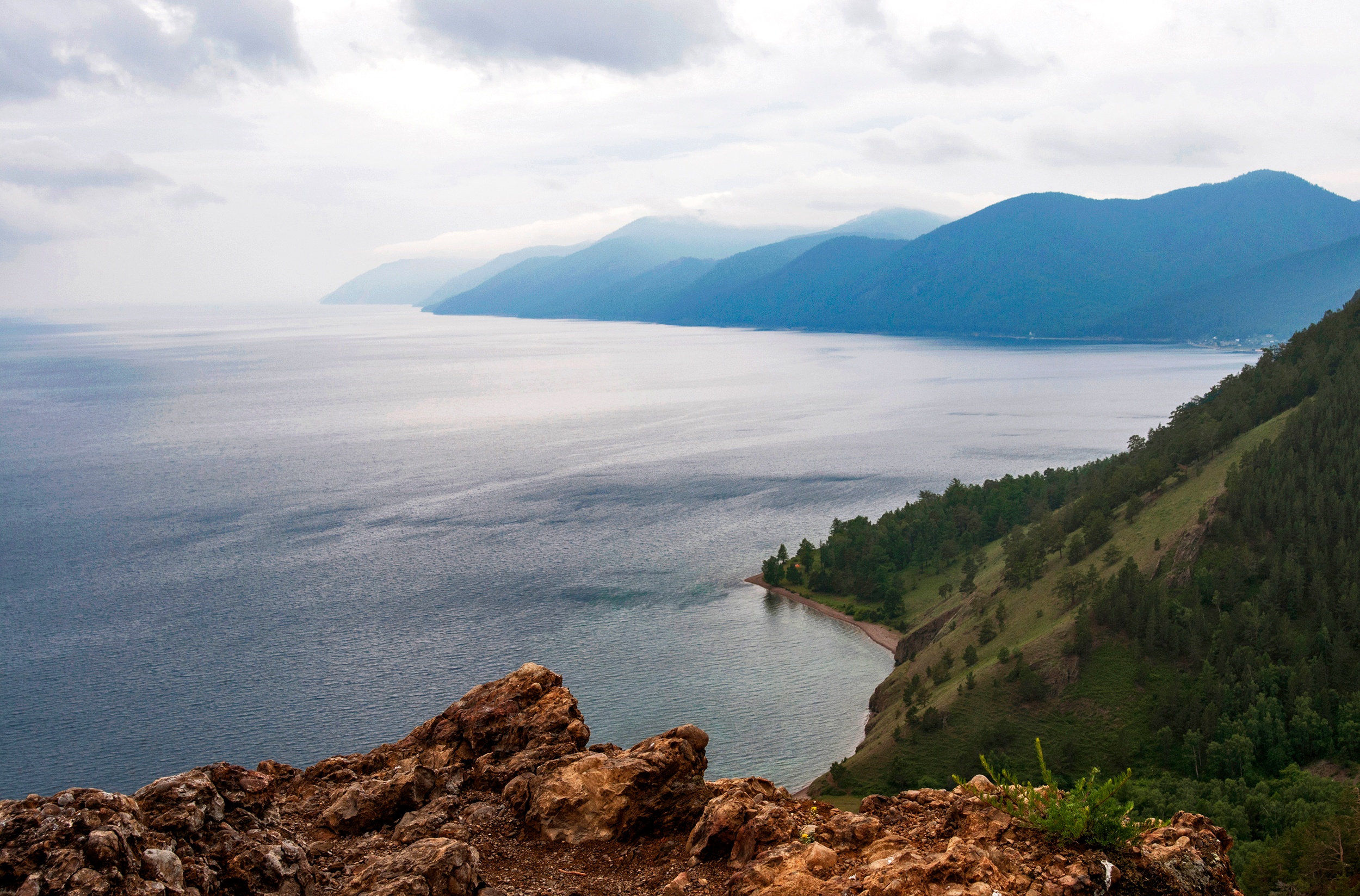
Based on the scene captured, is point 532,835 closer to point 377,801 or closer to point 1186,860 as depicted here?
point 377,801

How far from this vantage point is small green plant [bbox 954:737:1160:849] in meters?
11.2

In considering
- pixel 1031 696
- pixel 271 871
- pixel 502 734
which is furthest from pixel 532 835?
pixel 1031 696

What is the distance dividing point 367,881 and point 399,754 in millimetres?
5329

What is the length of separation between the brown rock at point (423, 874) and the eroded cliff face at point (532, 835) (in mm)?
28

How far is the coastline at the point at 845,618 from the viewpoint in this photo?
3312 inches

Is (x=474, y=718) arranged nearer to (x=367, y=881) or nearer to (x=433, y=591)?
(x=367, y=881)

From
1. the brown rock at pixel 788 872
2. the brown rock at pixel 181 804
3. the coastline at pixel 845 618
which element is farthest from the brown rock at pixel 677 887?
Answer: the coastline at pixel 845 618

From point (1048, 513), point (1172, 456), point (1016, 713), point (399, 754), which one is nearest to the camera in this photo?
point (399, 754)

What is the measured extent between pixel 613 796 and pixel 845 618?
79248 mm

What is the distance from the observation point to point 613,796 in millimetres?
14844

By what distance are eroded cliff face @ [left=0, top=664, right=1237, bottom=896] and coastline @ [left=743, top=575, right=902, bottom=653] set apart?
70.3 m

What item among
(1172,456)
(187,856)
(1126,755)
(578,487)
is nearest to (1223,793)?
(1126,755)

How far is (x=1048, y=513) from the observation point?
309ft

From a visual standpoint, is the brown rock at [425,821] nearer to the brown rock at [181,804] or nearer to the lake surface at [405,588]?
the brown rock at [181,804]
